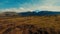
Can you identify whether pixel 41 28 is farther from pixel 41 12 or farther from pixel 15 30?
pixel 15 30

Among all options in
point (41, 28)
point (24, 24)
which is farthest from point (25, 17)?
point (41, 28)

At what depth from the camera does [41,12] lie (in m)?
3.40

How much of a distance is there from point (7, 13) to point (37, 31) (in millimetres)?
770

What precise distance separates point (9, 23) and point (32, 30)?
1.72 feet

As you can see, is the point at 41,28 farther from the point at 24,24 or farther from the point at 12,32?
the point at 12,32

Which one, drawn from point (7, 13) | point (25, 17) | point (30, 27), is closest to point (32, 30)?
point (30, 27)

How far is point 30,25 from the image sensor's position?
136 inches

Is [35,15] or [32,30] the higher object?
[35,15]

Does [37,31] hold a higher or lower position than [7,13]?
lower

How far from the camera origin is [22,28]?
11.5 ft

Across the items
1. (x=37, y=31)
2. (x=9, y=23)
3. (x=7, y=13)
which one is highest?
(x=7, y=13)

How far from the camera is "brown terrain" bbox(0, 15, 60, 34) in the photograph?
336 cm

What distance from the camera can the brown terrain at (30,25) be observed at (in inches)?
132

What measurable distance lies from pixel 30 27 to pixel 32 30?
0.09 meters
